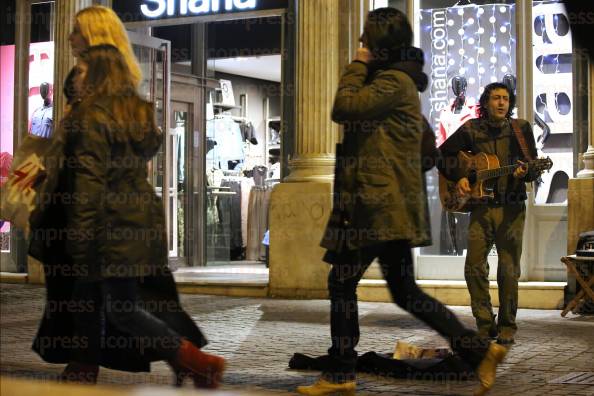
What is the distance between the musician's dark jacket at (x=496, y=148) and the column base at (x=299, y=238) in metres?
3.38

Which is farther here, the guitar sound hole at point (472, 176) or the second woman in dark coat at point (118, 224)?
the guitar sound hole at point (472, 176)

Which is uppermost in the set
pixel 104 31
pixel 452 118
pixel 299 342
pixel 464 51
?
pixel 464 51

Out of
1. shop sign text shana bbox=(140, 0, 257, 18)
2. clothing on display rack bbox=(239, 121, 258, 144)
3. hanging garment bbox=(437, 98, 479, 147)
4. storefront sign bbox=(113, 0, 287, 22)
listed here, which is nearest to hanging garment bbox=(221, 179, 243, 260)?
clothing on display rack bbox=(239, 121, 258, 144)

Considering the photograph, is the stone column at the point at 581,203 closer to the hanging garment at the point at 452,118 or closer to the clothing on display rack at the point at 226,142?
the hanging garment at the point at 452,118

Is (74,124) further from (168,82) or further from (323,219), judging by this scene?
(168,82)

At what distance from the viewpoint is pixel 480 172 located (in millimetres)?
7793

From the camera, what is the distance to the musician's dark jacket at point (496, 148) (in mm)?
7789

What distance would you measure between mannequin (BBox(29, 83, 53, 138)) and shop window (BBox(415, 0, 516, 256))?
5338mm

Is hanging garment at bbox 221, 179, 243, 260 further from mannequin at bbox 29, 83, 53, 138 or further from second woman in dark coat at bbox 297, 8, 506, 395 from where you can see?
second woman in dark coat at bbox 297, 8, 506, 395

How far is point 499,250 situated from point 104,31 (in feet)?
13.2

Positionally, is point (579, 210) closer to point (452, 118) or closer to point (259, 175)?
point (452, 118)

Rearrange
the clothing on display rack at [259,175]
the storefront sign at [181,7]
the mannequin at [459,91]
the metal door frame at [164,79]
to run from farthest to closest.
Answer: the clothing on display rack at [259,175]
the metal door frame at [164,79]
the storefront sign at [181,7]
the mannequin at [459,91]

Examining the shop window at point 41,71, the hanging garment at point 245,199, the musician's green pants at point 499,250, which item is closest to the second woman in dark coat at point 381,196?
the musician's green pants at point 499,250

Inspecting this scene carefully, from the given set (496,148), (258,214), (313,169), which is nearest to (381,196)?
(496,148)
